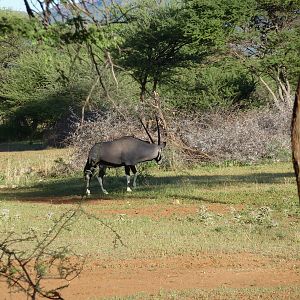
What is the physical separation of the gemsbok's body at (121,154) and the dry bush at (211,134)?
3.59 metres

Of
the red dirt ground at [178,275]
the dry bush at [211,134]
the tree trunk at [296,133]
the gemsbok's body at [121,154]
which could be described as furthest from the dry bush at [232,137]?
the tree trunk at [296,133]

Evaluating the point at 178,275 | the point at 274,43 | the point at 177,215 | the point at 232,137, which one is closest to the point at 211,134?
the point at 232,137

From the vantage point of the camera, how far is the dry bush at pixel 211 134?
90.4 feet

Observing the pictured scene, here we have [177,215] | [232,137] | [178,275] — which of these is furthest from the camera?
[232,137]

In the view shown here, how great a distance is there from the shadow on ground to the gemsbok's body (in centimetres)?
63

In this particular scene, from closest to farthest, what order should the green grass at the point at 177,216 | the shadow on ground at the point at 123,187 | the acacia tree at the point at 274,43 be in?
the green grass at the point at 177,216 → the shadow on ground at the point at 123,187 → the acacia tree at the point at 274,43

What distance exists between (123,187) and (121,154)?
1207 millimetres

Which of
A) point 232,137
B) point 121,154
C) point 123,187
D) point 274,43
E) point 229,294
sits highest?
point 274,43

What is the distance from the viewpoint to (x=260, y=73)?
38.8 meters

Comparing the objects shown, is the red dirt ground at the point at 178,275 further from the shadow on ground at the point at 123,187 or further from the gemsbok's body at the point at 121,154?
the gemsbok's body at the point at 121,154

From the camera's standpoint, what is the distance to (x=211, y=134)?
3016 cm

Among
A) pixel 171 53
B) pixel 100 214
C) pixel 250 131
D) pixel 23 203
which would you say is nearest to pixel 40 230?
pixel 100 214

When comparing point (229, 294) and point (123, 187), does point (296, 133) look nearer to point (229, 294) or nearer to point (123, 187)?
point (229, 294)

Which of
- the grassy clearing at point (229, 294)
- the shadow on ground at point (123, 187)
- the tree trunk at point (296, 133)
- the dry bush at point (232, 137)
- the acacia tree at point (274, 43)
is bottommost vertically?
the grassy clearing at point (229, 294)
